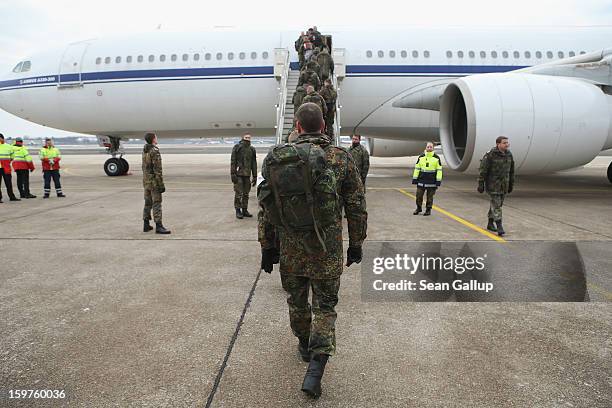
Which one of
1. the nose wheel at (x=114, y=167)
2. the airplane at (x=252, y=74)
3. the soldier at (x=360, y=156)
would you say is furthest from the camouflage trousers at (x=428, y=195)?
the nose wheel at (x=114, y=167)

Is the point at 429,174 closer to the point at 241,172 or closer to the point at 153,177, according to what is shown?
the point at 241,172

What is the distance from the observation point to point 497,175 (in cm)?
619

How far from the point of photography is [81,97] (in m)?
13.1

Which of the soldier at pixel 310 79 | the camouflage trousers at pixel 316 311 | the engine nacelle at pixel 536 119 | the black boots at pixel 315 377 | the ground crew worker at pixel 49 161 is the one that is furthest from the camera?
the ground crew worker at pixel 49 161

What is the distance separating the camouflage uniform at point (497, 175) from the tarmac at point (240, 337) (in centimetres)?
62

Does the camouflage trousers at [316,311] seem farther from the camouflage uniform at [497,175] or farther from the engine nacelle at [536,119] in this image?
the engine nacelle at [536,119]

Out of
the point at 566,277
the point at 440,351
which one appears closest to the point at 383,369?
the point at 440,351

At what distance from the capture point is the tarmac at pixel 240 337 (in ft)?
8.04

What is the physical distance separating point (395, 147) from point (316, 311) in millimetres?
15757

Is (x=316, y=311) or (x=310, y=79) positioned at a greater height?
(x=310, y=79)

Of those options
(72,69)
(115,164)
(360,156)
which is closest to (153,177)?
(360,156)

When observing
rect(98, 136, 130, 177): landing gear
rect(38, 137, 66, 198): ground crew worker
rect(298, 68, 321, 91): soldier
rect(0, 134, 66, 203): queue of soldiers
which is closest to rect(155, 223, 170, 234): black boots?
rect(298, 68, 321, 91): soldier

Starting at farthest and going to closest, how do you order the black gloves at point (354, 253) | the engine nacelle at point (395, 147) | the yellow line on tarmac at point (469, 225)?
the engine nacelle at point (395, 147) < the yellow line on tarmac at point (469, 225) < the black gloves at point (354, 253)

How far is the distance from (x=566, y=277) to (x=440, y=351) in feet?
7.91
